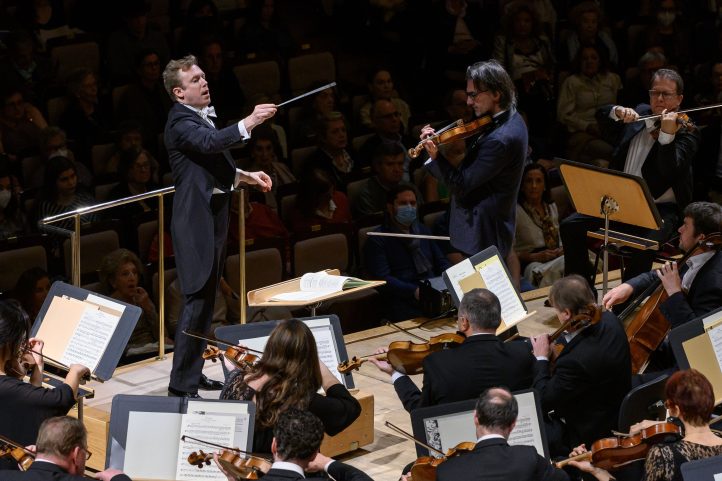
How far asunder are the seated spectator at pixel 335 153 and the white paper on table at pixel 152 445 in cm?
397

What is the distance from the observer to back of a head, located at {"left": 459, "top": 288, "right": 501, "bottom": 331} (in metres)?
5.16

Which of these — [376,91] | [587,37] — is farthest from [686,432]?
[587,37]

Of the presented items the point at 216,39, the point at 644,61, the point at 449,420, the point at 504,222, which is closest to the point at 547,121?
the point at 644,61

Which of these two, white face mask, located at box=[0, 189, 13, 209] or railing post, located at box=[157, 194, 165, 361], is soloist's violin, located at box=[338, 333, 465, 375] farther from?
white face mask, located at box=[0, 189, 13, 209]

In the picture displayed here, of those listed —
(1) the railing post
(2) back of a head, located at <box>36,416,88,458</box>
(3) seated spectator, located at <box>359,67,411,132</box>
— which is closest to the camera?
(2) back of a head, located at <box>36,416,88,458</box>

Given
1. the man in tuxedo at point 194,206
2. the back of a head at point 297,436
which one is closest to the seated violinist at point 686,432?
the back of a head at point 297,436

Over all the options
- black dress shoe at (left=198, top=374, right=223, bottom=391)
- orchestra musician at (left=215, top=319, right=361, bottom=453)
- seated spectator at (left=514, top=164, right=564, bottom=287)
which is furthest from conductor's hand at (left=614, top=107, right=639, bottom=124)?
orchestra musician at (left=215, top=319, right=361, bottom=453)

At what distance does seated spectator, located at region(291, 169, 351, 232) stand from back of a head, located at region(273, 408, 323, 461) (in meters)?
4.16

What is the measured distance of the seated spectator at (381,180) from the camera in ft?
28.7

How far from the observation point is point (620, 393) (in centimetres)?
539

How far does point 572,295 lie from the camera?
542 centimetres

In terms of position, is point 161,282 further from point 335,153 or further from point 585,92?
point 585,92

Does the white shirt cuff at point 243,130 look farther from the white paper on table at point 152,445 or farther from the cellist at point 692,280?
the cellist at point 692,280

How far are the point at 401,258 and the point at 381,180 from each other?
1.11 metres
